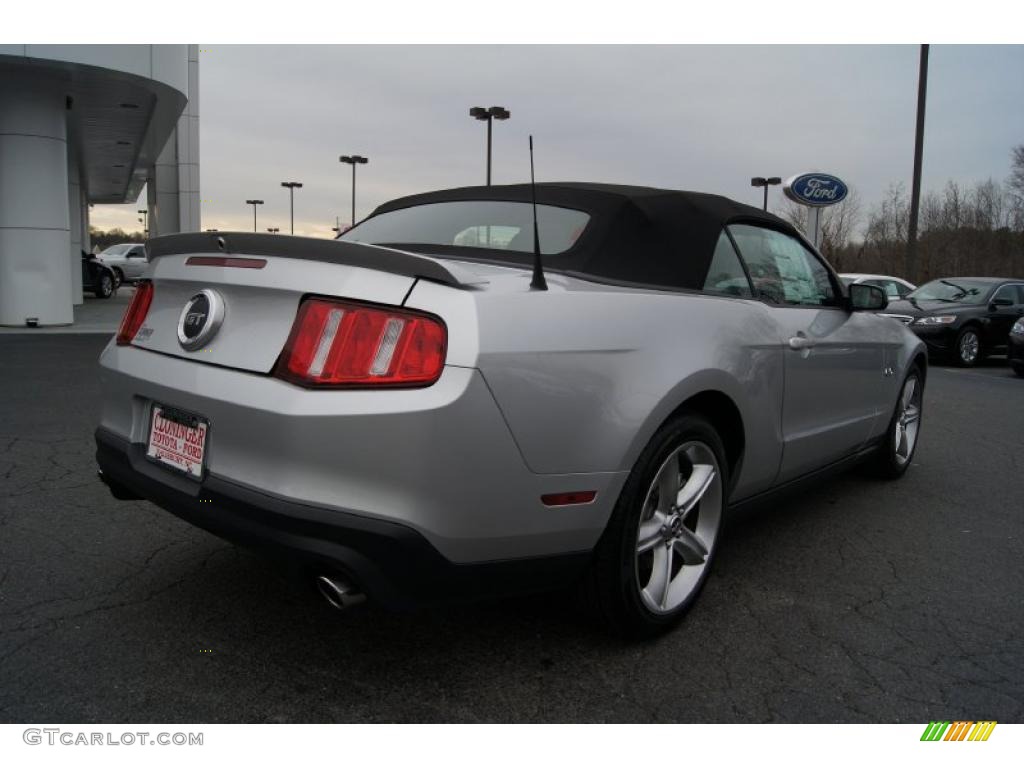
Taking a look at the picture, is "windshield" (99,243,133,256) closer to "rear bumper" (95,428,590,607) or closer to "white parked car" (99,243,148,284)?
"white parked car" (99,243,148,284)

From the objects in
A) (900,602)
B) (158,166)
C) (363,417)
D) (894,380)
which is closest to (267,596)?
(363,417)

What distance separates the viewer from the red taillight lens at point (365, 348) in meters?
2.06

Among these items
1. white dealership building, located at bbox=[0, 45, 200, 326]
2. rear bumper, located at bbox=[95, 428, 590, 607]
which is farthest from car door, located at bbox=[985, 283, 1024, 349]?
white dealership building, located at bbox=[0, 45, 200, 326]

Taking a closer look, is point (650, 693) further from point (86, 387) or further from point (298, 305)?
point (86, 387)

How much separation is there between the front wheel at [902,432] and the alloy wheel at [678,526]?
2282 millimetres

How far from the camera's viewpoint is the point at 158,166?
2969cm

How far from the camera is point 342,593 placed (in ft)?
6.81

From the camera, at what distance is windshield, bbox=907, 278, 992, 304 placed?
13.4 m

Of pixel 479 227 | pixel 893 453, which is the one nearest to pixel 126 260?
pixel 893 453

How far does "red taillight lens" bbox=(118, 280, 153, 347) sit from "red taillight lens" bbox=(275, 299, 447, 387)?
0.97 meters

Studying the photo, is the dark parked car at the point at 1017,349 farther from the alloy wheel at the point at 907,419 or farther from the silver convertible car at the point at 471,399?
the silver convertible car at the point at 471,399

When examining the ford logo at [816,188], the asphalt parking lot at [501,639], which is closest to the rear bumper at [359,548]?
the asphalt parking lot at [501,639]

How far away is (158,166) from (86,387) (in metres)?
25.2

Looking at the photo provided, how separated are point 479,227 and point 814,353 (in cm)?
155
